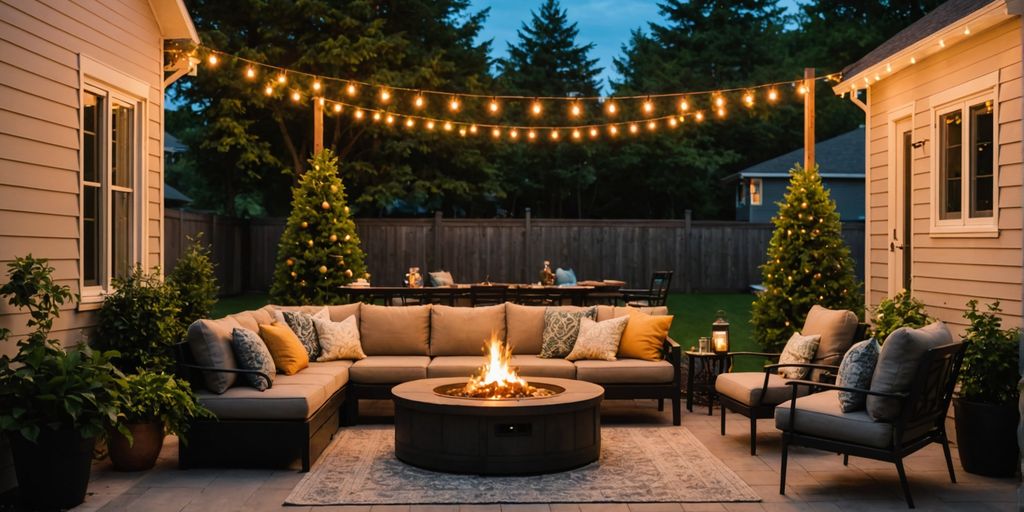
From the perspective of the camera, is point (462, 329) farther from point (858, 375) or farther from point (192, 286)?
point (858, 375)

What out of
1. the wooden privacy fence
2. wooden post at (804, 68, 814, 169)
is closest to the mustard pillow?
wooden post at (804, 68, 814, 169)

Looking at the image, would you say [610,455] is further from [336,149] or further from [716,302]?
[336,149]

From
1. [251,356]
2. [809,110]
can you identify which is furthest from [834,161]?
[251,356]

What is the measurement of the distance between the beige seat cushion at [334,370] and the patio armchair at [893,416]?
10.7ft

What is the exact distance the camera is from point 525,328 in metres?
8.21

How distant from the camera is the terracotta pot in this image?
19.0 ft

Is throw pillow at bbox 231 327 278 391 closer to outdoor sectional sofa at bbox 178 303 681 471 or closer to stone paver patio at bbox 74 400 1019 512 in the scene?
outdoor sectional sofa at bbox 178 303 681 471

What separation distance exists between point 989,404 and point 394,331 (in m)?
4.66

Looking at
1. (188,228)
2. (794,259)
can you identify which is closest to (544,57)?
(188,228)

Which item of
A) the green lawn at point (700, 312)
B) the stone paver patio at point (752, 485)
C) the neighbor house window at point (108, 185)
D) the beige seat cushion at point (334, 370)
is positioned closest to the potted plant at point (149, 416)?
the stone paver patio at point (752, 485)

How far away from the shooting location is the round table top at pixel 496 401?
5.84 meters

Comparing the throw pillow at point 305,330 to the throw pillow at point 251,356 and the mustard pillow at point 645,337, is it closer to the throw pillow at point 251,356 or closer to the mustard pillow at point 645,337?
the throw pillow at point 251,356

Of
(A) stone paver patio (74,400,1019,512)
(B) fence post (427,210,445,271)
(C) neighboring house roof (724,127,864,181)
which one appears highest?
(C) neighboring house roof (724,127,864,181)

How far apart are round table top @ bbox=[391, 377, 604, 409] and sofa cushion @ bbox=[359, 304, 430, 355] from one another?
1250mm
